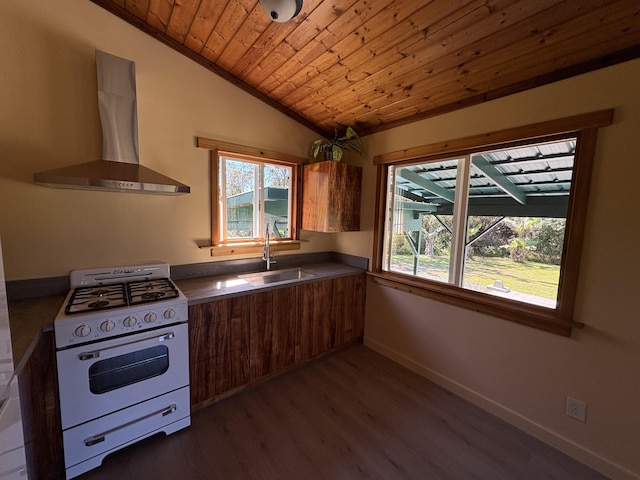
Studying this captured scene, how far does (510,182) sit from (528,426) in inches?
68.9

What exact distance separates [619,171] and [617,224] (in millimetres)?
297

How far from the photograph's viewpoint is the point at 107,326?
1485mm

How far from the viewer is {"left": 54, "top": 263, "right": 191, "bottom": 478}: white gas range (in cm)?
143

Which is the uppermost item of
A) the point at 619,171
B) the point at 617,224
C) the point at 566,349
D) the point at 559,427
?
the point at 619,171

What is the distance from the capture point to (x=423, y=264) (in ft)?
8.45

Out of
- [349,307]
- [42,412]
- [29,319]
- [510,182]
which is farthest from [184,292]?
[510,182]

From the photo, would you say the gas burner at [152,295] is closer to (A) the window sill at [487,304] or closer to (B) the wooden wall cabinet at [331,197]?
(B) the wooden wall cabinet at [331,197]

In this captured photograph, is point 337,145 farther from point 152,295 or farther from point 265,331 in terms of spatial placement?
point 152,295

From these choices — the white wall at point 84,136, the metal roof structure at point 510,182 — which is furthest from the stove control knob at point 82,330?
the metal roof structure at point 510,182

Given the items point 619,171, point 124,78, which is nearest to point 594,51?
point 619,171

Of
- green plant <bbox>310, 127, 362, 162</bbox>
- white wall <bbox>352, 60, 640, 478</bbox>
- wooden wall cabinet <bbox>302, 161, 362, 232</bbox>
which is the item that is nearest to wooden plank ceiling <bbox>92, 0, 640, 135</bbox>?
white wall <bbox>352, 60, 640, 478</bbox>

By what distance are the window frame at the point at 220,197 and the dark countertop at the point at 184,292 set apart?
10.9 inches

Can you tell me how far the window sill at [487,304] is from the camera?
1.74 m

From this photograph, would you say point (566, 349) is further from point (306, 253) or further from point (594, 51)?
point (306, 253)
